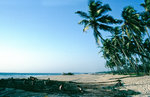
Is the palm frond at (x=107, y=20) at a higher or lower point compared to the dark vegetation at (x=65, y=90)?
higher

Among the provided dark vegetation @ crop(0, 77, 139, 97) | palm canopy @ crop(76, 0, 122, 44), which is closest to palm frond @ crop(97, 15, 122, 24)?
palm canopy @ crop(76, 0, 122, 44)

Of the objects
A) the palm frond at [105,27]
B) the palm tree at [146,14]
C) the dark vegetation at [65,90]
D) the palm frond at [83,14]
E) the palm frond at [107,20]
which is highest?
the palm tree at [146,14]

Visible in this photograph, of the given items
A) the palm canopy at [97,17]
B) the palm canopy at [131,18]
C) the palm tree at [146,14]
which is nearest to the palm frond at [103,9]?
the palm canopy at [97,17]

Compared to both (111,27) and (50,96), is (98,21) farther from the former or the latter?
(50,96)

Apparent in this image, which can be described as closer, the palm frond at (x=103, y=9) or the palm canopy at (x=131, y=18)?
the palm frond at (x=103, y=9)

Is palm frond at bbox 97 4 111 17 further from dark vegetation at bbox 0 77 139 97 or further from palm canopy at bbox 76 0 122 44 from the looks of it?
dark vegetation at bbox 0 77 139 97

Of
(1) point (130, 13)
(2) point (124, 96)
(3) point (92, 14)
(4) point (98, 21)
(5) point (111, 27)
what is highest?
(1) point (130, 13)

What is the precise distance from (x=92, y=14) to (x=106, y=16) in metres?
2.34

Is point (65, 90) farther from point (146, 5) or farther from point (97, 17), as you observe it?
point (146, 5)

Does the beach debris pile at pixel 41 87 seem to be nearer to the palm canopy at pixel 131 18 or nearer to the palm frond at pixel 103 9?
the palm frond at pixel 103 9

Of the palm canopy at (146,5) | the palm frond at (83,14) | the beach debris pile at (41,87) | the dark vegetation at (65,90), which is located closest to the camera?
the dark vegetation at (65,90)

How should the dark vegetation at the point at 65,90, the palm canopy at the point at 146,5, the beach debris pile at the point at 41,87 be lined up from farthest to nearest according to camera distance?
the palm canopy at the point at 146,5 < the beach debris pile at the point at 41,87 < the dark vegetation at the point at 65,90

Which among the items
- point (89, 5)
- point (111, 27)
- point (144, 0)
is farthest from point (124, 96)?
point (144, 0)

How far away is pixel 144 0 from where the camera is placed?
23469 mm
